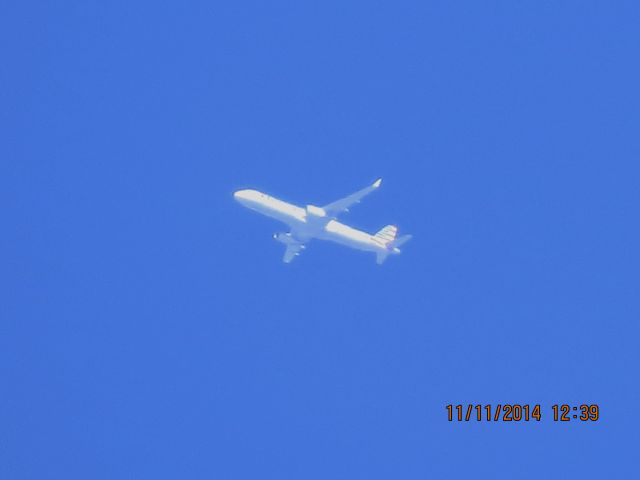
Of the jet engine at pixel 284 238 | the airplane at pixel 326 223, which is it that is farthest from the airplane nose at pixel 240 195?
the jet engine at pixel 284 238

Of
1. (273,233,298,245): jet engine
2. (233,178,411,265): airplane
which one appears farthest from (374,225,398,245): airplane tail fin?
(273,233,298,245): jet engine

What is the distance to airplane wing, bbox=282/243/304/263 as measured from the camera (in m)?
70.8

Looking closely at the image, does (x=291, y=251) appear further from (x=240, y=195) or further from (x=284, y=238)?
(x=240, y=195)

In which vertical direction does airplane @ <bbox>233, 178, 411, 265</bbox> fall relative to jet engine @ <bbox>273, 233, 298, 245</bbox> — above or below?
below

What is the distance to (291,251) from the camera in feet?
235

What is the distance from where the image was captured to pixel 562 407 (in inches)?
2372

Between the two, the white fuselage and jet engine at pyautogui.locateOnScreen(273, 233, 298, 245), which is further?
jet engine at pyautogui.locateOnScreen(273, 233, 298, 245)

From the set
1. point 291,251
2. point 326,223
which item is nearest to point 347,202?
point 326,223

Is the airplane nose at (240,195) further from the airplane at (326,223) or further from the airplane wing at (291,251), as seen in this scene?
the airplane wing at (291,251)

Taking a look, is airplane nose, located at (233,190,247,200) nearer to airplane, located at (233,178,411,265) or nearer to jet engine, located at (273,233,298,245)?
airplane, located at (233,178,411,265)

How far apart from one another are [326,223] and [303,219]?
62.9 inches

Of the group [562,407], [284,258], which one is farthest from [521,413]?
[284,258]

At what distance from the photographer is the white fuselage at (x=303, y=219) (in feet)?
212

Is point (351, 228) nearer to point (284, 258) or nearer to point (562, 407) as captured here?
point (284, 258)
